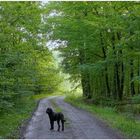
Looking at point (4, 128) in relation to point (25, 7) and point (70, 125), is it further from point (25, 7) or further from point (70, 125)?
point (25, 7)

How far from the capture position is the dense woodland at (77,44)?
19797 millimetres

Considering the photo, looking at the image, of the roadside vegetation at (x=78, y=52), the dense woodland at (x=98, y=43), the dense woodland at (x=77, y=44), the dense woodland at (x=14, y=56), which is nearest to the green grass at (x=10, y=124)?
the roadside vegetation at (x=78, y=52)

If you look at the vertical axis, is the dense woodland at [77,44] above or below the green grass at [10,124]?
above

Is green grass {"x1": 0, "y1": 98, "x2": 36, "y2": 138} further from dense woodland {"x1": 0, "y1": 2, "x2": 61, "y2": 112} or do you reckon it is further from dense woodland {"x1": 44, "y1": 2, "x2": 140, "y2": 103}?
dense woodland {"x1": 44, "y1": 2, "x2": 140, "y2": 103}

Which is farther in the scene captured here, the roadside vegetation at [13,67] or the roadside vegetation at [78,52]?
the roadside vegetation at [78,52]

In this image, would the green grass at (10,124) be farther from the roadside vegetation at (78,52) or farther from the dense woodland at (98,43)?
the dense woodland at (98,43)

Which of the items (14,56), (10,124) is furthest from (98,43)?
(10,124)

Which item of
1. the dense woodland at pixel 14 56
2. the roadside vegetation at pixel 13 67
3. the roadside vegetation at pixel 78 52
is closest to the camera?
the roadside vegetation at pixel 13 67

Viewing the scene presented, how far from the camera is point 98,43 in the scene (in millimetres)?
32875

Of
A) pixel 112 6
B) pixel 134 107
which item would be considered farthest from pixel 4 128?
pixel 112 6

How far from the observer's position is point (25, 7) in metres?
25.4

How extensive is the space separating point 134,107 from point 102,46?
7324 millimetres

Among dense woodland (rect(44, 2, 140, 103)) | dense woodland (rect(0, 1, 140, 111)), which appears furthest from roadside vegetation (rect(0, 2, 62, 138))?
dense woodland (rect(44, 2, 140, 103))

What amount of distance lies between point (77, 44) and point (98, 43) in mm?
2045
